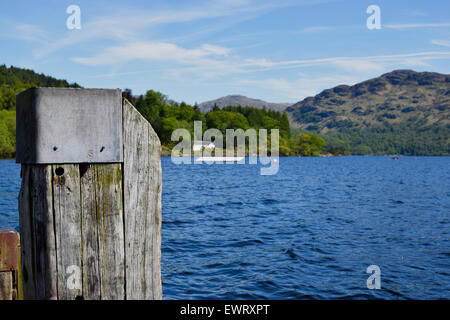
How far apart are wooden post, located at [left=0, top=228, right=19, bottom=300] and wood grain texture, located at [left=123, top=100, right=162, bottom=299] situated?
7.60 feet

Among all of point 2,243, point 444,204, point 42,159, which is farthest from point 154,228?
point 444,204

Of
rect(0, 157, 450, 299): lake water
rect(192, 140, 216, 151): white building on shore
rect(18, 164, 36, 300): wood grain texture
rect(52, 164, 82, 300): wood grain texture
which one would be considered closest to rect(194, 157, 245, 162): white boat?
rect(192, 140, 216, 151): white building on shore

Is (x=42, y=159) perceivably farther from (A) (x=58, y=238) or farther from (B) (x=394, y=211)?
(B) (x=394, y=211)

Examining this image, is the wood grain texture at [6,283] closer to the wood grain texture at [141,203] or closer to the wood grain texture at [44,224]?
the wood grain texture at [44,224]

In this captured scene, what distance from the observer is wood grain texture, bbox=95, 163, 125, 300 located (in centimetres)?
234

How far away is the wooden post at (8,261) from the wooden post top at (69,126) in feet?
7.17

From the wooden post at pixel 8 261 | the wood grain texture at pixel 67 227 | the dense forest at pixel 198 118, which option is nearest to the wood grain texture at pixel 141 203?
the wood grain texture at pixel 67 227

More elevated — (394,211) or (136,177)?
(136,177)

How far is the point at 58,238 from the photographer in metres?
2.25

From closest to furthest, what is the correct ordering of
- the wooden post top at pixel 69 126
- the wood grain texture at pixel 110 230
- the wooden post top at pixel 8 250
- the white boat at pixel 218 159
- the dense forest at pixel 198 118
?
the wooden post top at pixel 69 126 < the wood grain texture at pixel 110 230 < the wooden post top at pixel 8 250 < the white boat at pixel 218 159 < the dense forest at pixel 198 118

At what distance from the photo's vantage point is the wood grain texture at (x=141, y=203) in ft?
7.92

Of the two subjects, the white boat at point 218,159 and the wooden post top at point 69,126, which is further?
the white boat at point 218,159

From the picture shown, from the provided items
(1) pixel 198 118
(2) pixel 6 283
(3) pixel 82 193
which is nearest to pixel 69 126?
(3) pixel 82 193

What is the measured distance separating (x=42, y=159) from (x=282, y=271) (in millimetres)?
11340
